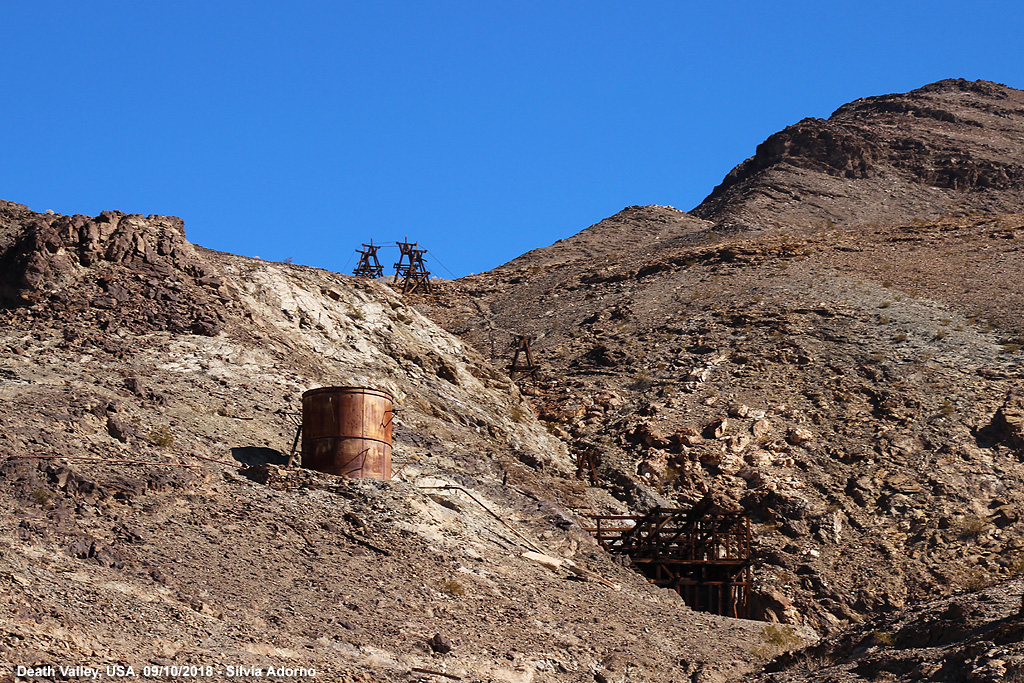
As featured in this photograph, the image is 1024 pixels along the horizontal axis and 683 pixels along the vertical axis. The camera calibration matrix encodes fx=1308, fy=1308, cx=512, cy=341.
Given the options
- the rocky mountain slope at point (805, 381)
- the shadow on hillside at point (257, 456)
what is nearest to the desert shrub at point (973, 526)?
the rocky mountain slope at point (805, 381)

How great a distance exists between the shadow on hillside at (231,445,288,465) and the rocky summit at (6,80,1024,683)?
7cm

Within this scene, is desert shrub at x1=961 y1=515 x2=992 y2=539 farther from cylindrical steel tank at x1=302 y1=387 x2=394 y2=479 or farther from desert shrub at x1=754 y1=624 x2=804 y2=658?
cylindrical steel tank at x1=302 y1=387 x2=394 y2=479

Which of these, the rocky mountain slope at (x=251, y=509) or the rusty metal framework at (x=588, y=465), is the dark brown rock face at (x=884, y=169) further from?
the rocky mountain slope at (x=251, y=509)

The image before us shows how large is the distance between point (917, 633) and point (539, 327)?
2303 centimetres

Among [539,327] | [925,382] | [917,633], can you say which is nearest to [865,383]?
[925,382]

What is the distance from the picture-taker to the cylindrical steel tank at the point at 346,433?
72.3 feet

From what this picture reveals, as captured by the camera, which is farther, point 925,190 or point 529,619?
point 925,190

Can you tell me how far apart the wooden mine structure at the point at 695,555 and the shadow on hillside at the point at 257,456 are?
6.47 meters

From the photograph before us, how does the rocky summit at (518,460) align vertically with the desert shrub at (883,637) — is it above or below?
above

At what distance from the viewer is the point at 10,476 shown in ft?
59.0

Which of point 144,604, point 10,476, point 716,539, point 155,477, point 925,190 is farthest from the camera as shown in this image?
point 925,190

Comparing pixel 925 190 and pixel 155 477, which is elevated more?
pixel 925 190

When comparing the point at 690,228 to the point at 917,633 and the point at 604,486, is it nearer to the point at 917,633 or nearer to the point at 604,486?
the point at 604,486

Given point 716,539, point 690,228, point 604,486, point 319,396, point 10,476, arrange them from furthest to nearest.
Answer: point 690,228, point 604,486, point 716,539, point 319,396, point 10,476
